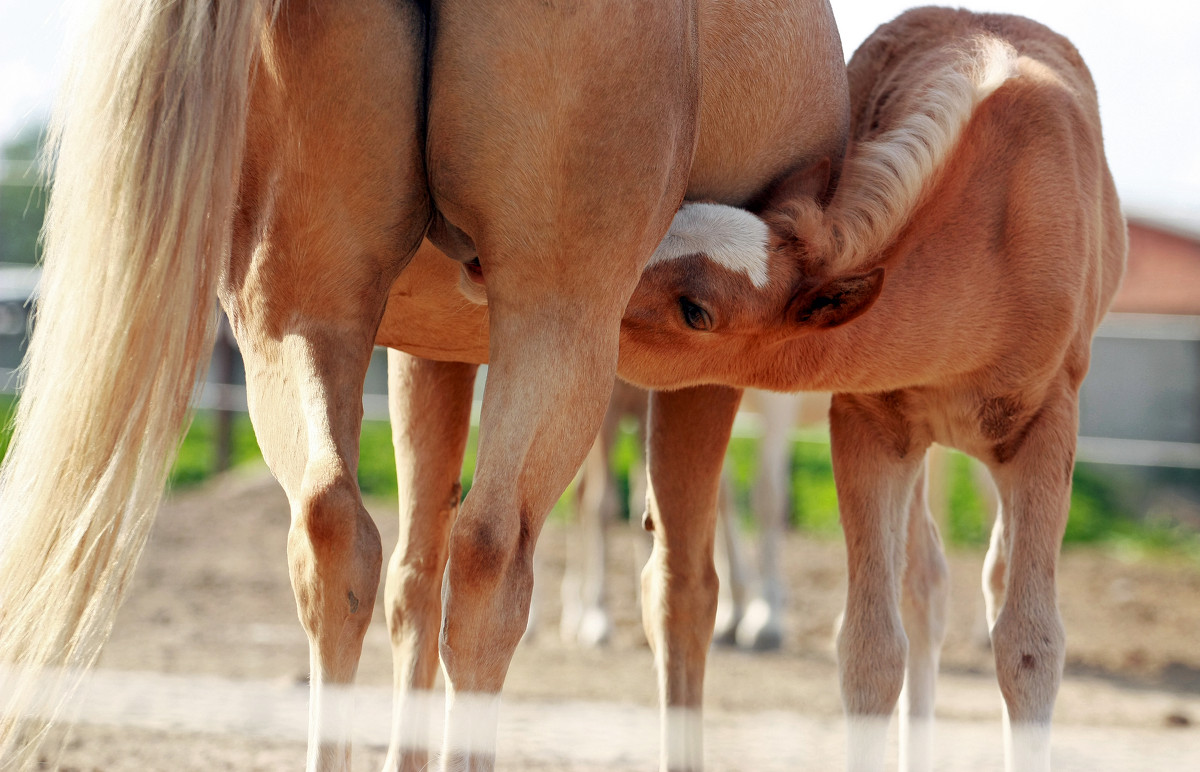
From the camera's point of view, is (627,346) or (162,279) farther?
(627,346)

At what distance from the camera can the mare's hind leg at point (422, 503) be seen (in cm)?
289

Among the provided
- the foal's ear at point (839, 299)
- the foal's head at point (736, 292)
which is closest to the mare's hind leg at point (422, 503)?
the foal's head at point (736, 292)

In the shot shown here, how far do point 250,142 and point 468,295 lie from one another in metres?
0.45

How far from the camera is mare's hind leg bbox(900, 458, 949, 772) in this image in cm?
318

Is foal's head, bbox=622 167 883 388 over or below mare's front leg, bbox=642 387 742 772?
over

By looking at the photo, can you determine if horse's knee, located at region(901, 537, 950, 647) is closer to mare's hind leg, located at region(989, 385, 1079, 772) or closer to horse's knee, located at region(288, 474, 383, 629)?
mare's hind leg, located at region(989, 385, 1079, 772)

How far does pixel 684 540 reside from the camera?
300 cm

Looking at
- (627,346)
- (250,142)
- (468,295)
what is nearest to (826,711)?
(627,346)

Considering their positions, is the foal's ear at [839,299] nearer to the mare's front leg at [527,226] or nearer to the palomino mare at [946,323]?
the palomino mare at [946,323]

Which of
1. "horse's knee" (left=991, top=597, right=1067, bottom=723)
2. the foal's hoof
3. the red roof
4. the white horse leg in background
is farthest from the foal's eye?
the red roof

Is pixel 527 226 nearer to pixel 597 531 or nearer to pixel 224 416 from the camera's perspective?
pixel 597 531

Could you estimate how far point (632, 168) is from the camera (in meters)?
1.83

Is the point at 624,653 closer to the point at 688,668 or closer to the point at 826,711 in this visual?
the point at 826,711

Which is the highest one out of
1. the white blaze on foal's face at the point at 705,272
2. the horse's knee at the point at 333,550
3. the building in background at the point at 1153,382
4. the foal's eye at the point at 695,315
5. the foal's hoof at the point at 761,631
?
the white blaze on foal's face at the point at 705,272
